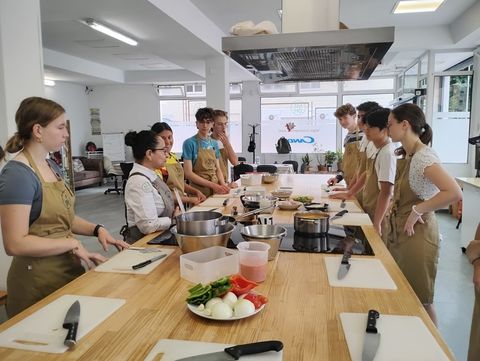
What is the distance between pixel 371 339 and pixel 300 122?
32.4 ft

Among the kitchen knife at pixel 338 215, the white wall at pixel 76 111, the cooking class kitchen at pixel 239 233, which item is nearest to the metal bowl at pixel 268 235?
the cooking class kitchen at pixel 239 233

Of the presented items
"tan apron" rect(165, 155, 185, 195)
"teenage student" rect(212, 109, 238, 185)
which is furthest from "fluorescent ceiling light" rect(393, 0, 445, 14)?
"tan apron" rect(165, 155, 185, 195)

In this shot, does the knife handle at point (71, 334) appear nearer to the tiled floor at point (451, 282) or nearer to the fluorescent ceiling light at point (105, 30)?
the tiled floor at point (451, 282)

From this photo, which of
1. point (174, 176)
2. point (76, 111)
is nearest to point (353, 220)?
point (174, 176)

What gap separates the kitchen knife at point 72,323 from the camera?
95 centimetres

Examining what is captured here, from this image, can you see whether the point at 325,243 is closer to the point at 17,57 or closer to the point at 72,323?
the point at 72,323

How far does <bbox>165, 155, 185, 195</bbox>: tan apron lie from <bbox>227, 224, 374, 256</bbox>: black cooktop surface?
3.76 feet

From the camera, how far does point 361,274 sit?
141 cm

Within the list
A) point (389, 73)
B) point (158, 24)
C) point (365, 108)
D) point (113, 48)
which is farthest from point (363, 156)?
point (389, 73)

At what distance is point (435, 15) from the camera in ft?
19.2

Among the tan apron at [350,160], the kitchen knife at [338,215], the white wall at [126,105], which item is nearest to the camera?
the kitchen knife at [338,215]

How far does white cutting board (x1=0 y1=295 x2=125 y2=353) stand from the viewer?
3.13 ft

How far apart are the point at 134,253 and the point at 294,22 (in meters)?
1.73

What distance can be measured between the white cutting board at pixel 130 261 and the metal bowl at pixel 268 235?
0.36 meters
